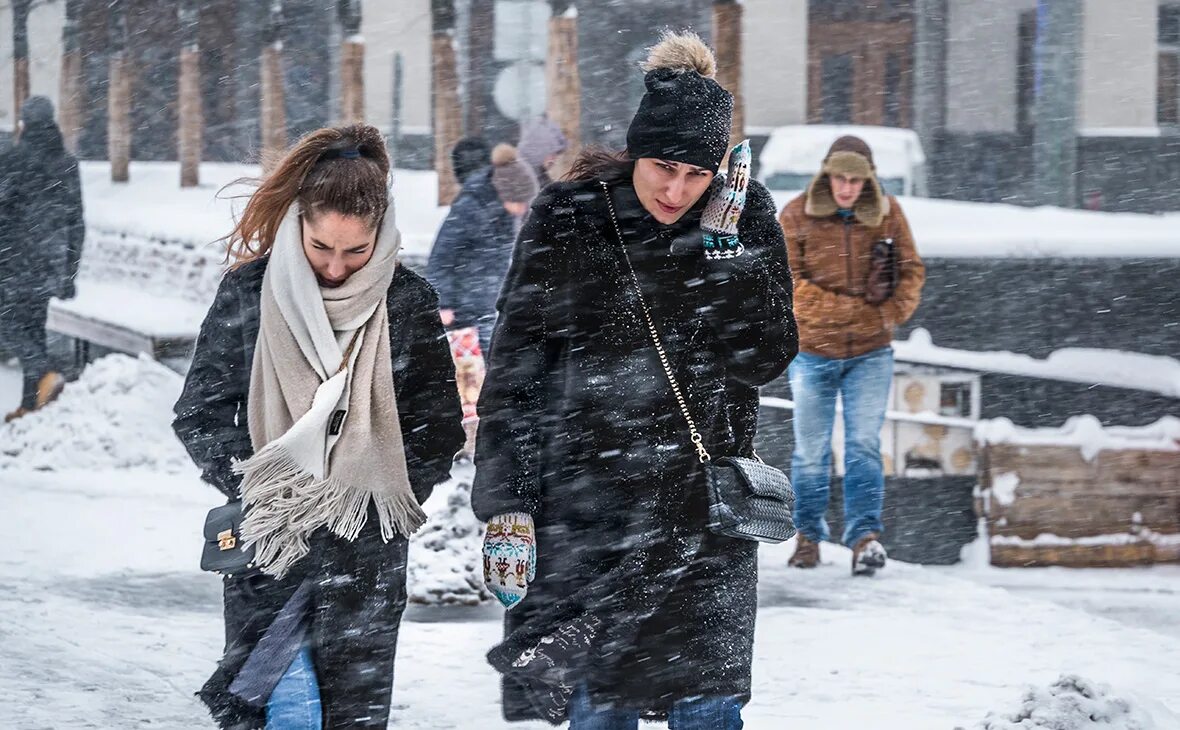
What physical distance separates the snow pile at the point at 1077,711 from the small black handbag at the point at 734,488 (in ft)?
4.90

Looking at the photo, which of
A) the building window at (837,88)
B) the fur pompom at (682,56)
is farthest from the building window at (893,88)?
the fur pompom at (682,56)

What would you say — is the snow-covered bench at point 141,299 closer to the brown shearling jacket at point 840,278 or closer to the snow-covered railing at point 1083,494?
the brown shearling jacket at point 840,278

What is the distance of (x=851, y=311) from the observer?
7.34 meters

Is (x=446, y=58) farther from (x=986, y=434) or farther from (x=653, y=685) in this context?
(x=653, y=685)

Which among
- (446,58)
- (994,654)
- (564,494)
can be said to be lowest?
(994,654)

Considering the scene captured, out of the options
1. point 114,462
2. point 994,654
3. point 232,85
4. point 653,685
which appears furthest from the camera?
point 232,85

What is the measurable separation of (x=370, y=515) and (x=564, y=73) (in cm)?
1388

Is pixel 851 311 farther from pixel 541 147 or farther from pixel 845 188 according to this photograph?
pixel 541 147

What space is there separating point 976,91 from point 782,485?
2030cm

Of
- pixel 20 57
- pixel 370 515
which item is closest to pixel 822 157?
pixel 20 57

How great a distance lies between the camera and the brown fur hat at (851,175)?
24.0 feet

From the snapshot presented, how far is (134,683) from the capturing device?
559 centimetres

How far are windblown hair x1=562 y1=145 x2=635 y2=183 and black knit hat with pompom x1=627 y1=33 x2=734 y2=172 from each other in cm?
3

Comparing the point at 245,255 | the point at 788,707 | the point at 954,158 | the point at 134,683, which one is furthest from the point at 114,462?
the point at 954,158
